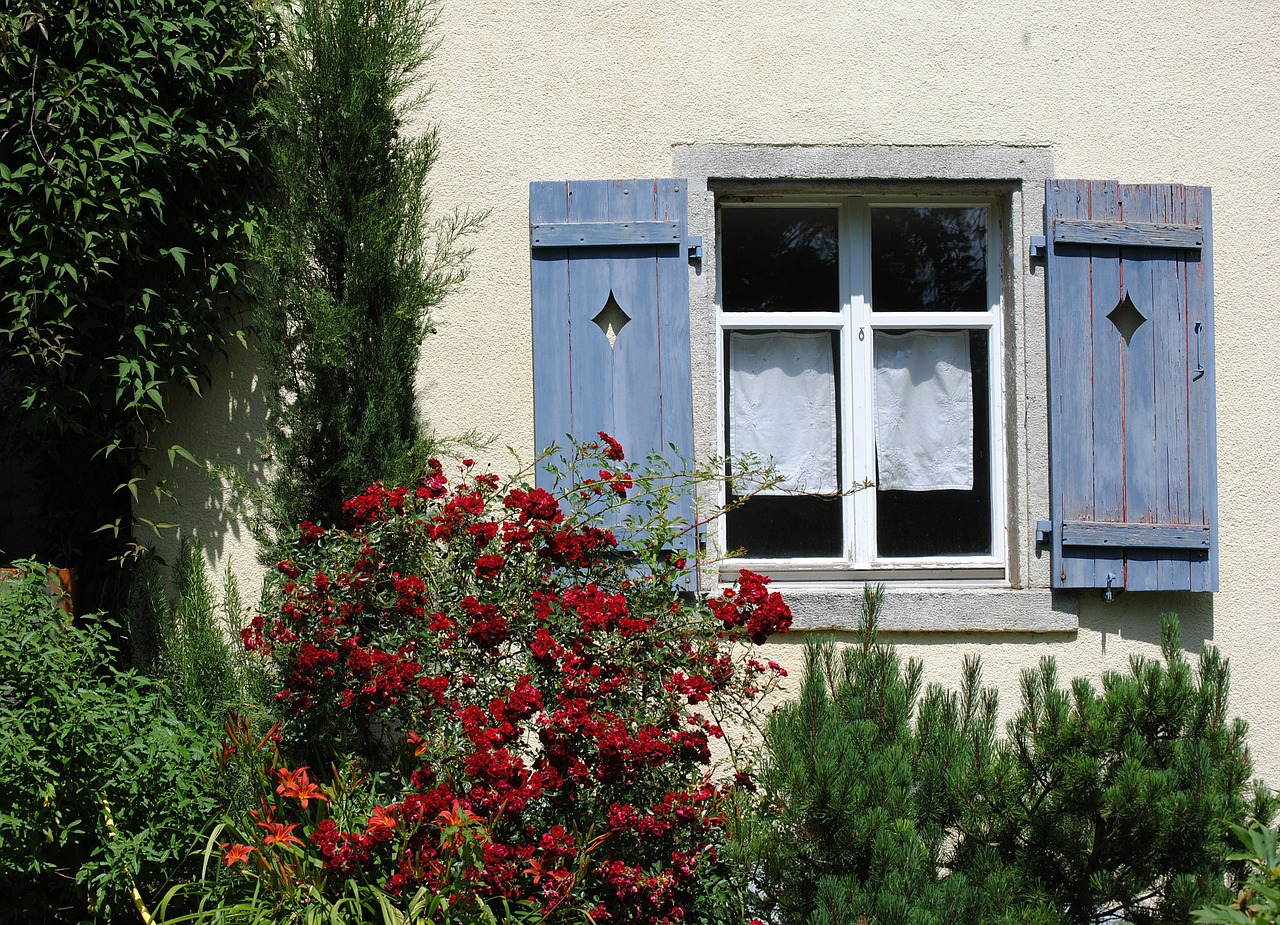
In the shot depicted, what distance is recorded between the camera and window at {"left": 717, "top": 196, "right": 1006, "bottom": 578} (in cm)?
411

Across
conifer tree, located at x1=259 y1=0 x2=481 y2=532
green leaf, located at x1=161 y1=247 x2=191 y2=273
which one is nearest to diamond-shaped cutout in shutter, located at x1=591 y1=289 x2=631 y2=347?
conifer tree, located at x1=259 y1=0 x2=481 y2=532

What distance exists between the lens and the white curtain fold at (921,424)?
13.5ft

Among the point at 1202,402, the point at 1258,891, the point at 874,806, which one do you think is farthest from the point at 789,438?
the point at 1258,891

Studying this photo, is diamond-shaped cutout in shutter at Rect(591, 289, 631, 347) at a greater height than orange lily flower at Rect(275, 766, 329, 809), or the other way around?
diamond-shaped cutout in shutter at Rect(591, 289, 631, 347)

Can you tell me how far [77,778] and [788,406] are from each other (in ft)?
8.78

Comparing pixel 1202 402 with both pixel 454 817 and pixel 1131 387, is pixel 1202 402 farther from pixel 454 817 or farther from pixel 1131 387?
pixel 454 817

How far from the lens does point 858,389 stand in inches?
162

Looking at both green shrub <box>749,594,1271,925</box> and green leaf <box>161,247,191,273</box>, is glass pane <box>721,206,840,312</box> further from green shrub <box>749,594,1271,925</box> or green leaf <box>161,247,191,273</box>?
green leaf <box>161,247,191,273</box>

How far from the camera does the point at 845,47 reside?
4.06m

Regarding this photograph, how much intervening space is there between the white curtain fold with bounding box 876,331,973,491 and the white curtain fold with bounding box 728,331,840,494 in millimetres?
203

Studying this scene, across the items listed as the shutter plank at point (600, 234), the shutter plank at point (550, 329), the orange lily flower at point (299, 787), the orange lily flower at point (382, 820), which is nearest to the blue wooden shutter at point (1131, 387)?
the shutter plank at point (600, 234)

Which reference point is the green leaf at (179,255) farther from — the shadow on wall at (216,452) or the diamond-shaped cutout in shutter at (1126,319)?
the diamond-shaped cutout in shutter at (1126,319)

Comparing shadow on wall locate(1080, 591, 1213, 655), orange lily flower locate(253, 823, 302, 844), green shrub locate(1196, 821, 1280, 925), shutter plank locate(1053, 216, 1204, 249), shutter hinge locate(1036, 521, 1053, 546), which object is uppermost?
shutter plank locate(1053, 216, 1204, 249)

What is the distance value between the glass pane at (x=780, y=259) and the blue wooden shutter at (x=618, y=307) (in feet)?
1.06
